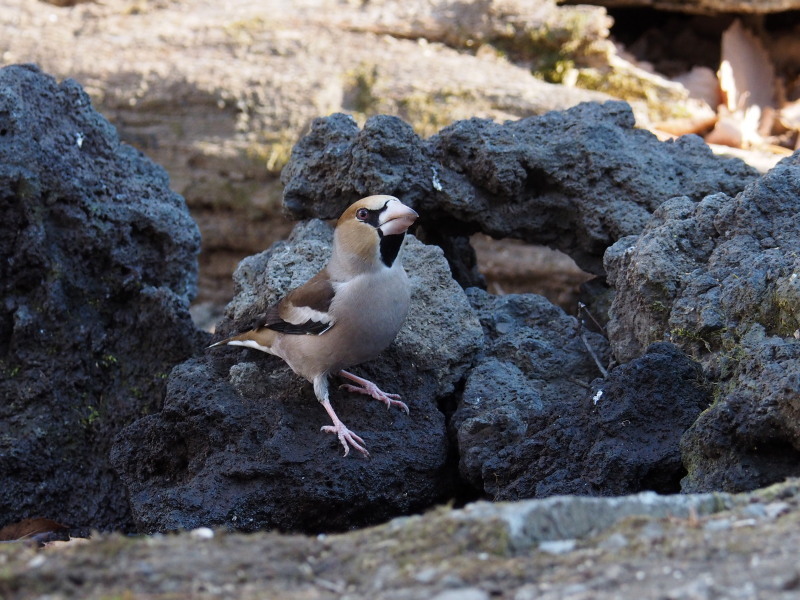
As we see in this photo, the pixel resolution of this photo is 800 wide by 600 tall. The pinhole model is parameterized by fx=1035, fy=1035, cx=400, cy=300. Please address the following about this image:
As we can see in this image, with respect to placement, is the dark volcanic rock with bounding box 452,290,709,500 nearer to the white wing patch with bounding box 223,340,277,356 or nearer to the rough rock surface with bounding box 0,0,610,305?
the white wing patch with bounding box 223,340,277,356

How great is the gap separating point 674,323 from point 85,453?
3.17 m

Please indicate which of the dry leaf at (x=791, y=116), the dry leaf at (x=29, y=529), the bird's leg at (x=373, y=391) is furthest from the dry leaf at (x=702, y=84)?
the dry leaf at (x=29, y=529)

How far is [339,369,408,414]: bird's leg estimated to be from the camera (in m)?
5.08

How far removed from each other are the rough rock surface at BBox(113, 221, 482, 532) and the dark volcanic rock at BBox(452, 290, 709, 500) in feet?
0.75

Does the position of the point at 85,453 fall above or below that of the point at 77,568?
below

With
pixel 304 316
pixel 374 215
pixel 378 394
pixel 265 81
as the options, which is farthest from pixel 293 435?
pixel 265 81

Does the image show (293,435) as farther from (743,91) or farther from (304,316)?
(743,91)

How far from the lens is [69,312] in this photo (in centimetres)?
565

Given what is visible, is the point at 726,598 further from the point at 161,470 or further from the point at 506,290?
the point at 506,290

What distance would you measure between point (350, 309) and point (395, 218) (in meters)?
0.50

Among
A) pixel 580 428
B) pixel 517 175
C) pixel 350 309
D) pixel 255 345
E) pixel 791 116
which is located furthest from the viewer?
pixel 791 116

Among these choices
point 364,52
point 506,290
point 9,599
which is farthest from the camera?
point 364,52

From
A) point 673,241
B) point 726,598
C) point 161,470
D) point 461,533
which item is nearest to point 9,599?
point 461,533

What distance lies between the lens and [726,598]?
2.44 meters
